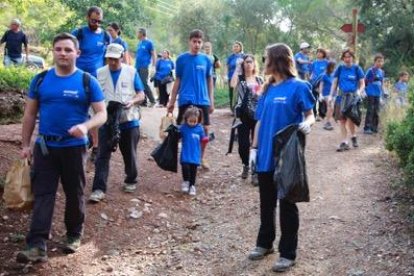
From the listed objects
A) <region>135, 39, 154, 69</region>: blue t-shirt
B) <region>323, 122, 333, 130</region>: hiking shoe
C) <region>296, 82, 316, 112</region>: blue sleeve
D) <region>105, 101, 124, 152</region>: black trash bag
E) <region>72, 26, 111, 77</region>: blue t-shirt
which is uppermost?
<region>135, 39, 154, 69</region>: blue t-shirt

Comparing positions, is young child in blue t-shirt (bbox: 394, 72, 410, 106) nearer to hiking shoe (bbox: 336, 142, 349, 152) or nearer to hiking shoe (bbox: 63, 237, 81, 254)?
hiking shoe (bbox: 336, 142, 349, 152)

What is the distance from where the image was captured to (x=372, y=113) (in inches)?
506

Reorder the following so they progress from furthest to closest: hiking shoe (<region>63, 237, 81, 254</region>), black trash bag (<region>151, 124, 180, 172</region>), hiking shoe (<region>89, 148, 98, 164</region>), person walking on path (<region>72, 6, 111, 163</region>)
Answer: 1. hiking shoe (<region>89, 148, 98, 164</region>)
2. person walking on path (<region>72, 6, 111, 163</region>)
3. black trash bag (<region>151, 124, 180, 172</region>)
4. hiking shoe (<region>63, 237, 81, 254</region>)

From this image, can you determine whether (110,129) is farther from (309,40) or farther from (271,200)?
(309,40)

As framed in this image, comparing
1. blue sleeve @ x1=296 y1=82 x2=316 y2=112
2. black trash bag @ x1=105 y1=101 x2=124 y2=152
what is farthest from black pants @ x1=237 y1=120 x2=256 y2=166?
blue sleeve @ x1=296 y1=82 x2=316 y2=112

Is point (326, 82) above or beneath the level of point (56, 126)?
above

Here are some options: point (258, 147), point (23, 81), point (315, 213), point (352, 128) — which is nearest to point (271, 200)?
point (258, 147)

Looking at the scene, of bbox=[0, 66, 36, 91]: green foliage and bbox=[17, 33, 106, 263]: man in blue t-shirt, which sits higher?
bbox=[0, 66, 36, 91]: green foliage

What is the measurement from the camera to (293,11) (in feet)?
104

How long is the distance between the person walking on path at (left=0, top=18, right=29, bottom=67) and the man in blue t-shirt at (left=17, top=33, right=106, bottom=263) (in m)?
9.72

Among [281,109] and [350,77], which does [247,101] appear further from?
[350,77]

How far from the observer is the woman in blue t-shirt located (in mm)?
4910

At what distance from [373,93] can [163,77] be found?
5.86m

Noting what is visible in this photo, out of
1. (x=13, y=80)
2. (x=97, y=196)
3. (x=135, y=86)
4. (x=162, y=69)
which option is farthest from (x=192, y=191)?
(x=162, y=69)
